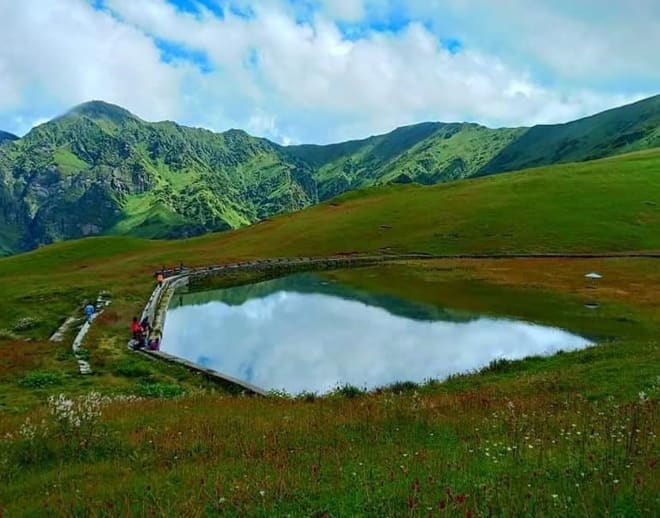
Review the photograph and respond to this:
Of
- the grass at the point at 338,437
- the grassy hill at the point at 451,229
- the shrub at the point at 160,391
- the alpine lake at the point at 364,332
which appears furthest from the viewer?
the grassy hill at the point at 451,229

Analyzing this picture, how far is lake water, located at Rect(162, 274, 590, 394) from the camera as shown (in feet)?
120

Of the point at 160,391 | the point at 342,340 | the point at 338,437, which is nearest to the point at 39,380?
the point at 160,391

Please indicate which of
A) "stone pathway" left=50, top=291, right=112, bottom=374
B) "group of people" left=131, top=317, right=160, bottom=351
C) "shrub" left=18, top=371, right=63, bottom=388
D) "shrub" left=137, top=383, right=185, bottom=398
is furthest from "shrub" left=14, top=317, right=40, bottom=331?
"shrub" left=137, top=383, right=185, bottom=398

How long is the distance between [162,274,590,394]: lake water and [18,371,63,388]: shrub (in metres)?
10.9

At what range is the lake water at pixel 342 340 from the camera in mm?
36469

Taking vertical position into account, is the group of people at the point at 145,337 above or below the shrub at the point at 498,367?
above

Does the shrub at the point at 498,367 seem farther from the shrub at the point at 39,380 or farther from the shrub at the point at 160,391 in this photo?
the shrub at the point at 39,380

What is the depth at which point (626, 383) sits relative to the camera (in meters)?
21.7

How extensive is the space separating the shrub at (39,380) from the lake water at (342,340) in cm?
1092

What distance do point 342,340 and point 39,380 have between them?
23.9m

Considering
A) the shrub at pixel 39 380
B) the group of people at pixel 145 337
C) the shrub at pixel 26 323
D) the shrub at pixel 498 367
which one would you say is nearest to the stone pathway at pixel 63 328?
the shrub at pixel 26 323

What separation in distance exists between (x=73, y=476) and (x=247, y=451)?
3.40 m

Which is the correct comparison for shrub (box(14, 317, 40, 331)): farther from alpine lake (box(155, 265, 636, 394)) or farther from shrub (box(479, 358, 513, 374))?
shrub (box(479, 358, 513, 374))

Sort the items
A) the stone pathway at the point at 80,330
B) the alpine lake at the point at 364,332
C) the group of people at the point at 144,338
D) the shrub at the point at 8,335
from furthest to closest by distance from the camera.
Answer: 1. the shrub at the point at 8,335
2. the group of people at the point at 144,338
3. the alpine lake at the point at 364,332
4. the stone pathway at the point at 80,330
